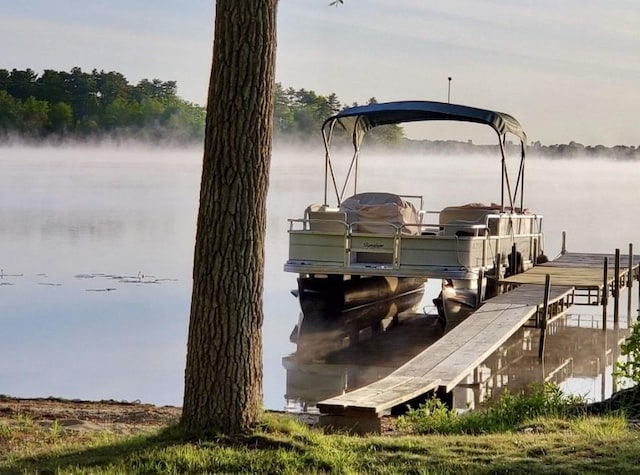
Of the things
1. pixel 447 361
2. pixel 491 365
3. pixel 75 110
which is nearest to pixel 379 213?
pixel 491 365

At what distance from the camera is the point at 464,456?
25.4 ft

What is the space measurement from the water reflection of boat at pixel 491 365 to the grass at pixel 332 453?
473 centimetres

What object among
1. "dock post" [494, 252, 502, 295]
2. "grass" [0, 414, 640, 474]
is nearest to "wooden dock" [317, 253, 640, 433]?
"dock post" [494, 252, 502, 295]

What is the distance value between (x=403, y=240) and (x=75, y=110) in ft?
230

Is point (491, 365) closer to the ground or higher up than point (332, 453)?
closer to the ground

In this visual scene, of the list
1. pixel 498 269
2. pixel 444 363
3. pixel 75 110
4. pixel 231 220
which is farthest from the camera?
pixel 75 110

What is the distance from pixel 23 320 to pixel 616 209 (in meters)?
83.6

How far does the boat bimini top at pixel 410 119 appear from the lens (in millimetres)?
21578

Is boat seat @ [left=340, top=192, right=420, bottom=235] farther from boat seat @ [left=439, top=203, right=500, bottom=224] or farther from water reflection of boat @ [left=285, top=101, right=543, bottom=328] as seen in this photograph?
boat seat @ [left=439, top=203, right=500, bottom=224]

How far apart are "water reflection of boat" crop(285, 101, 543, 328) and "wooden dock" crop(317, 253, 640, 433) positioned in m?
0.77

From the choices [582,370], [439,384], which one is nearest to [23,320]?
[582,370]

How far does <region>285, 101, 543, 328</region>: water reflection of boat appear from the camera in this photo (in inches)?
768

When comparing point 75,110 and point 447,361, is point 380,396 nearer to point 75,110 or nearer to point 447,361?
point 447,361

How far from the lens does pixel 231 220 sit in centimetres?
804
